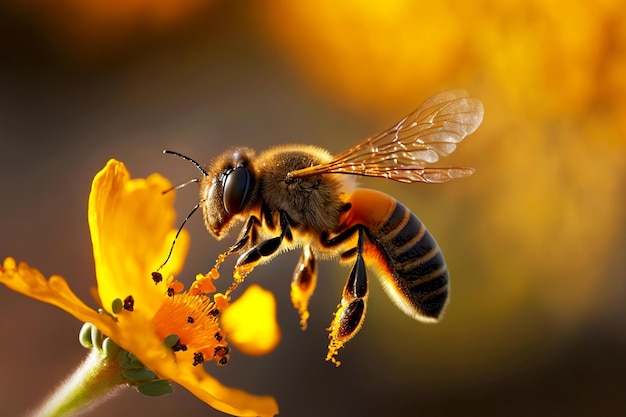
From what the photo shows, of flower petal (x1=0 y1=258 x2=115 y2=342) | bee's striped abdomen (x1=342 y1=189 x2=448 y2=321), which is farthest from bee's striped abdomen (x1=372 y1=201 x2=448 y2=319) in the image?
flower petal (x1=0 y1=258 x2=115 y2=342)

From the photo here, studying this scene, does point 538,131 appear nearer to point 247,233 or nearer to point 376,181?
point 376,181

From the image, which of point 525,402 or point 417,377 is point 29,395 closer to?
point 417,377

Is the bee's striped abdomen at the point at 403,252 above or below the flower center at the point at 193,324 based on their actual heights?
above

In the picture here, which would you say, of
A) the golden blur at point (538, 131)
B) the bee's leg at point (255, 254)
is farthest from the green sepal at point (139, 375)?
the golden blur at point (538, 131)

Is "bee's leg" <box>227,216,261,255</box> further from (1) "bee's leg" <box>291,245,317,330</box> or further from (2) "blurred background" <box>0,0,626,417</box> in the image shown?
(2) "blurred background" <box>0,0,626,417</box>

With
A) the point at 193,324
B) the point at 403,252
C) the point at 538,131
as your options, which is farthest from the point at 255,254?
the point at 538,131

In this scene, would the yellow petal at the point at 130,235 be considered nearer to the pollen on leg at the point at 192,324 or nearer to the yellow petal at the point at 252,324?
the pollen on leg at the point at 192,324
